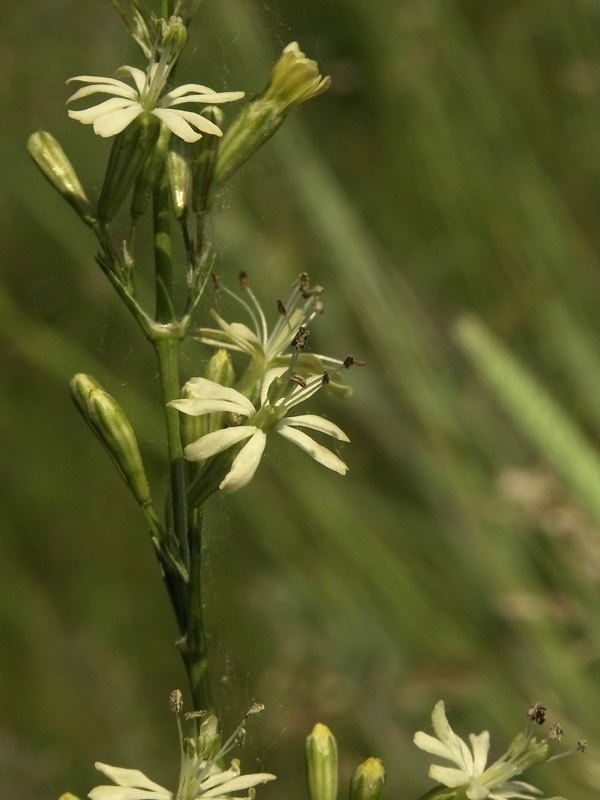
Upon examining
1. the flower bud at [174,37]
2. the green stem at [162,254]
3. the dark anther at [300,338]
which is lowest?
the dark anther at [300,338]

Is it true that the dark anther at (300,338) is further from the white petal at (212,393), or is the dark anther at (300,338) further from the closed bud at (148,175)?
the closed bud at (148,175)

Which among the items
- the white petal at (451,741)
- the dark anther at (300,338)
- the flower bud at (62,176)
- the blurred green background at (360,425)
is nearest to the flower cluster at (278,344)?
the dark anther at (300,338)

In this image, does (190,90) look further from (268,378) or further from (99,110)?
(268,378)

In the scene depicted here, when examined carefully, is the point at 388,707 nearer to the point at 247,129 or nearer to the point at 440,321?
the point at 440,321

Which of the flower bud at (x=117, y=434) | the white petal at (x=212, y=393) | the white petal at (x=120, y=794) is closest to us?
the white petal at (x=120, y=794)

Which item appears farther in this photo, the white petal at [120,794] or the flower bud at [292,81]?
the flower bud at [292,81]

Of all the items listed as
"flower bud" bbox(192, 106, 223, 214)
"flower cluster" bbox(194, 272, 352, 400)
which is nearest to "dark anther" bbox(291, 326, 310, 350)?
"flower cluster" bbox(194, 272, 352, 400)
